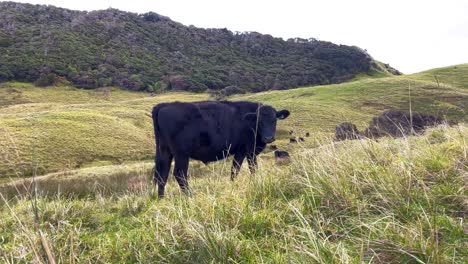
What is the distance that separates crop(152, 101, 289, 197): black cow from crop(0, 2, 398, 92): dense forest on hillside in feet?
234

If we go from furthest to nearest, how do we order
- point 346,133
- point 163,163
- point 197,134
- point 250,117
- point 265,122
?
point 265,122
point 250,117
point 163,163
point 197,134
point 346,133

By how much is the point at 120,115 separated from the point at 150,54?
6256 cm

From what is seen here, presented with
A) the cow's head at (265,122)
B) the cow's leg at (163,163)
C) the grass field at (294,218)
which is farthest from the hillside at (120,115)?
the grass field at (294,218)

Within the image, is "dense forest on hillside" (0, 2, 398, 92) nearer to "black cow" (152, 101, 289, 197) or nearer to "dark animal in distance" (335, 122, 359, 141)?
"dark animal in distance" (335, 122, 359, 141)

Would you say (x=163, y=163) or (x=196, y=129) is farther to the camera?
(x=163, y=163)

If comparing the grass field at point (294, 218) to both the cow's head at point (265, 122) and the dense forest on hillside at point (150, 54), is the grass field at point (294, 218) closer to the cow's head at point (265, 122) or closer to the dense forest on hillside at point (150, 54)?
the cow's head at point (265, 122)

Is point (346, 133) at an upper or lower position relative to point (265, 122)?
upper

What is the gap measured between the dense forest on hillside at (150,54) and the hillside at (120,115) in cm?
1001

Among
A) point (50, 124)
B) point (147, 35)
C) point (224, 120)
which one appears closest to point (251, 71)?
point (147, 35)

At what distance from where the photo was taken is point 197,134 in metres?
11.9

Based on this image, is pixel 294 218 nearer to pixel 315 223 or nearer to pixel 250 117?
pixel 315 223

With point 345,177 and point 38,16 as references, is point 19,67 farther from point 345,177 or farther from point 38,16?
point 345,177

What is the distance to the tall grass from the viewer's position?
12.5 ft

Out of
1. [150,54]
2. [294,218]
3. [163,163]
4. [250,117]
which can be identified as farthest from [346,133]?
[150,54]
